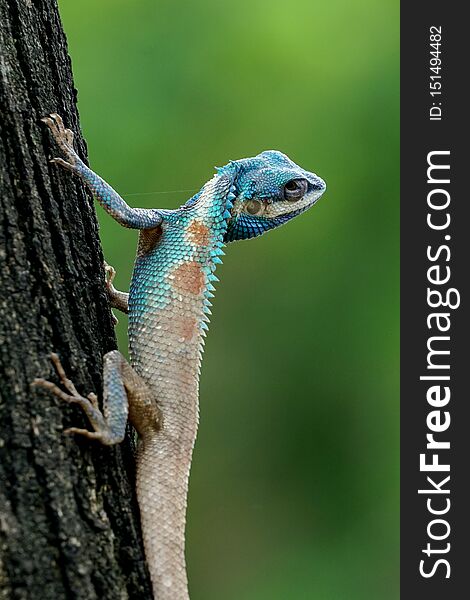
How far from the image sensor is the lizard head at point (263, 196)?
432cm

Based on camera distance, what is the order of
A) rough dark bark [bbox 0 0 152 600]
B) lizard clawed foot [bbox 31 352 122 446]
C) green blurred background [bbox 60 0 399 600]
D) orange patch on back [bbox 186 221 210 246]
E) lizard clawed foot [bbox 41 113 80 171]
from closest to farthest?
rough dark bark [bbox 0 0 152 600] < lizard clawed foot [bbox 31 352 122 446] < lizard clawed foot [bbox 41 113 80 171] < orange patch on back [bbox 186 221 210 246] < green blurred background [bbox 60 0 399 600]

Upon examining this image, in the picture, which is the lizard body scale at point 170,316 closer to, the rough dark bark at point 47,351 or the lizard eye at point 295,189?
the lizard eye at point 295,189

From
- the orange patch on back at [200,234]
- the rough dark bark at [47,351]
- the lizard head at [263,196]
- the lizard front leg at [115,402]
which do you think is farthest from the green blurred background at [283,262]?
the rough dark bark at [47,351]

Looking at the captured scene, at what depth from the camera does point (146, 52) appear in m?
9.54

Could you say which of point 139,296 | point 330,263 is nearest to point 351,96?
point 330,263

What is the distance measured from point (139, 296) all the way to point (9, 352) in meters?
1.29

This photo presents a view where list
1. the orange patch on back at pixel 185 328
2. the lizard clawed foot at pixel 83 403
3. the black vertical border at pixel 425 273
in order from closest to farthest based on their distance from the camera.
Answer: the lizard clawed foot at pixel 83 403, the orange patch on back at pixel 185 328, the black vertical border at pixel 425 273

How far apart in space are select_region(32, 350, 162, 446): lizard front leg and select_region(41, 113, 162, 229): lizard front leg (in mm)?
754

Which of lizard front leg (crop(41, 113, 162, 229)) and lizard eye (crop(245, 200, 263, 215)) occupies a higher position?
lizard eye (crop(245, 200, 263, 215))

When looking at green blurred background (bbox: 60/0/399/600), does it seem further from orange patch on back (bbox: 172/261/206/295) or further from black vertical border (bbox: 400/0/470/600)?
orange patch on back (bbox: 172/261/206/295)

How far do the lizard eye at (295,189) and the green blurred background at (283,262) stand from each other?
15.8 feet

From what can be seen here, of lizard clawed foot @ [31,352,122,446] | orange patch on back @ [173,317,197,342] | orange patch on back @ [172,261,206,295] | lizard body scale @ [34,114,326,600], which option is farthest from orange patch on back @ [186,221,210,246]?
lizard clawed foot @ [31,352,122,446]

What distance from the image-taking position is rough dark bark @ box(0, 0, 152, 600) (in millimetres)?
2729

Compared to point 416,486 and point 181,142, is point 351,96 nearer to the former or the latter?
point 181,142
